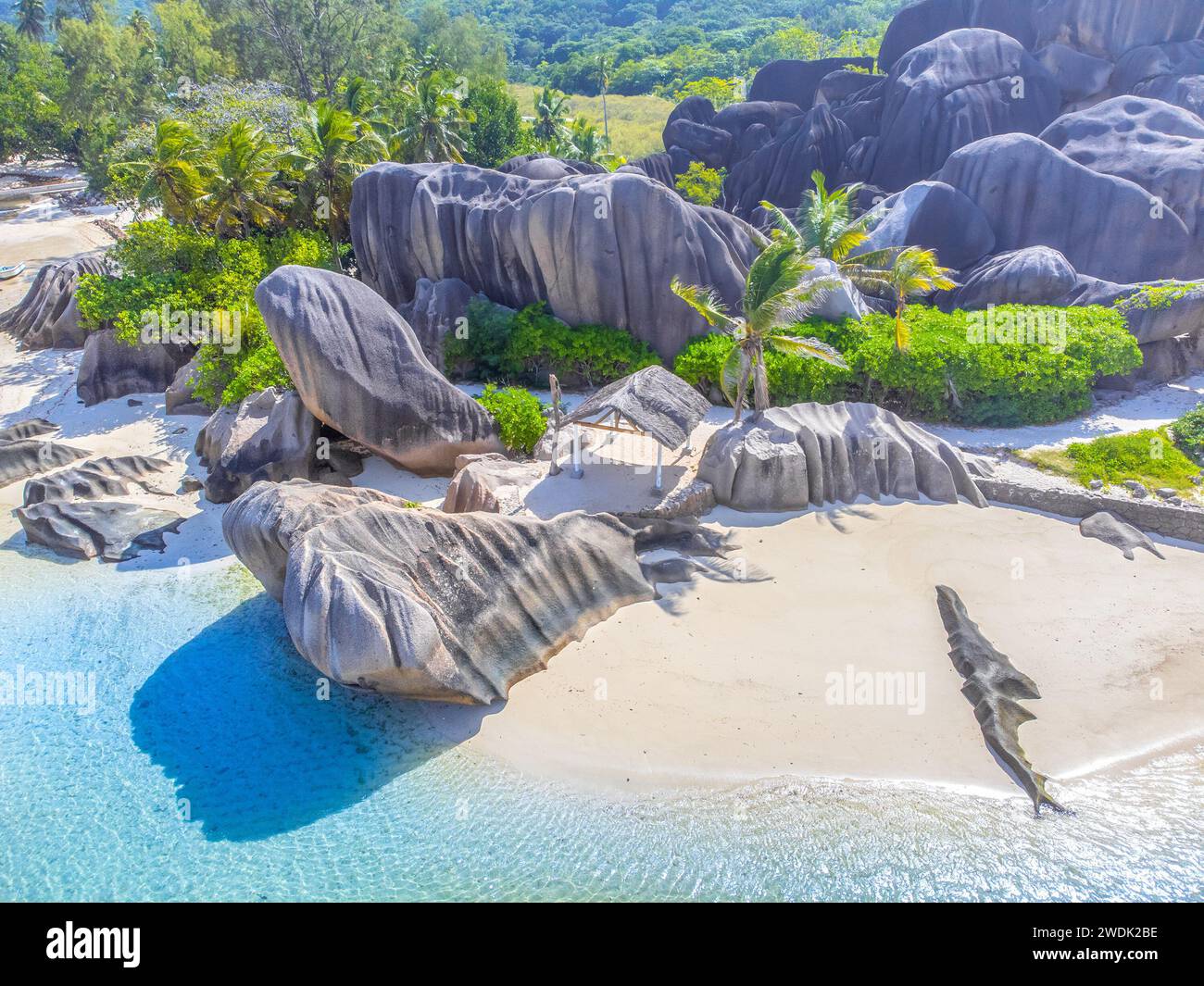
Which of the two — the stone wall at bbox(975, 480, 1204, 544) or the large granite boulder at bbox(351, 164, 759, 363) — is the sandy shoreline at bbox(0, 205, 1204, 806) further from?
the large granite boulder at bbox(351, 164, 759, 363)

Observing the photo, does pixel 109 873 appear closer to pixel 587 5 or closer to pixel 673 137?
pixel 673 137

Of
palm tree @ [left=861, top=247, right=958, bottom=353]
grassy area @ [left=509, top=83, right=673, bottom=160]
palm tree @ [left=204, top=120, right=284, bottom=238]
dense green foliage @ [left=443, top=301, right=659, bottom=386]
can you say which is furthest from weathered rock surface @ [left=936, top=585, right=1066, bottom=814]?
grassy area @ [left=509, top=83, right=673, bottom=160]

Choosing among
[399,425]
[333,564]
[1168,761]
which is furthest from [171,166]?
[1168,761]

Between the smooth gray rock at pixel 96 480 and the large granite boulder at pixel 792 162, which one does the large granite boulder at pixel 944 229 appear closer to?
the large granite boulder at pixel 792 162

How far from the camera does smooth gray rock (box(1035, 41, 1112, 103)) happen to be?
3444cm

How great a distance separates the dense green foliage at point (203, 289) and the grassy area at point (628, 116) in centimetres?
3786

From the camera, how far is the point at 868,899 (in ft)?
25.3

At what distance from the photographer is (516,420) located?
53.5ft

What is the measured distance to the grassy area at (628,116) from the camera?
185ft

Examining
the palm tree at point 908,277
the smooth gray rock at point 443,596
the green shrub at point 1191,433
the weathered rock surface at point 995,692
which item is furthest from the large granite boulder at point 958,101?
the smooth gray rock at point 443,596

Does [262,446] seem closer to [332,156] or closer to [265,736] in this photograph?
[265,736]

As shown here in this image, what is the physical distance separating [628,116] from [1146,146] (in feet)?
155

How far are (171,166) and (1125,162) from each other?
28455 millimetres

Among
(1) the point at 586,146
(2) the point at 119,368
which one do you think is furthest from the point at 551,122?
(2) the point at 119,368
